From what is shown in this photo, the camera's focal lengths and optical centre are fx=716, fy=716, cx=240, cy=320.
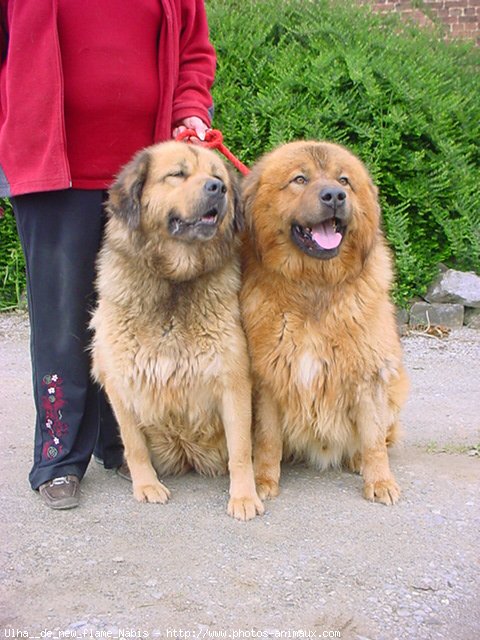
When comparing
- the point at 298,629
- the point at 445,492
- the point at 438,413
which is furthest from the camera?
the point at 438,413

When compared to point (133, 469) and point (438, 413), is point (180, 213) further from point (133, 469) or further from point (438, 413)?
point (438, 413)

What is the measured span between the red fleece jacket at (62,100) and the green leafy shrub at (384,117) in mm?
3062

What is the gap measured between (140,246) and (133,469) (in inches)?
42.9

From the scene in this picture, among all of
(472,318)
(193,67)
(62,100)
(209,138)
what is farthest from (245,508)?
(472,318)

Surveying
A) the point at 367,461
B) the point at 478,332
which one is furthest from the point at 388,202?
the point at 367,461

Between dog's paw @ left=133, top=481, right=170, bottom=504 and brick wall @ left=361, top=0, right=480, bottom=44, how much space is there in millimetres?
7969

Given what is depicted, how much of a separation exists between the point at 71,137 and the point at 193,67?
818 millimetres

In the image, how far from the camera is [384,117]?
20.9 ft

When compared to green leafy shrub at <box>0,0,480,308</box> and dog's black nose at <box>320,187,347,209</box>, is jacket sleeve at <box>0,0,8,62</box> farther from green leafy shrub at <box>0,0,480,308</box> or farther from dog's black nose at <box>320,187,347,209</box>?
green leafy shrub at <box>0,0,480,308</box>

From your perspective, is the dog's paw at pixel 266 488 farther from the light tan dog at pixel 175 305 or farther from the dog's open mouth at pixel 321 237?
the dog's open mouth at pixel 321 237

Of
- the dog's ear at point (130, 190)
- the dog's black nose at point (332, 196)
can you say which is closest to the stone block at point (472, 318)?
the dog's black nose at point (332, 196)

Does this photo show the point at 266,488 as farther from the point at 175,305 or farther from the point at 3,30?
the point at 3,30

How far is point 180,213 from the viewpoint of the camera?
3.18 m

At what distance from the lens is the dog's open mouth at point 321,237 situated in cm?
324
